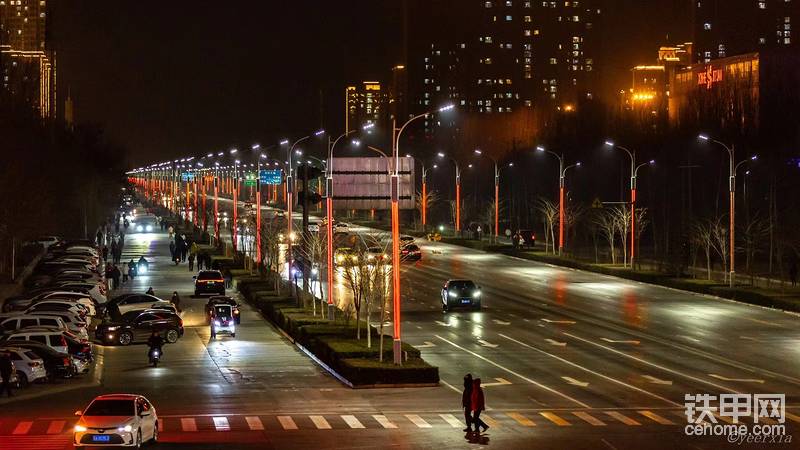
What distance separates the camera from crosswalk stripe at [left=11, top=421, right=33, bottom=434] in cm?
3102

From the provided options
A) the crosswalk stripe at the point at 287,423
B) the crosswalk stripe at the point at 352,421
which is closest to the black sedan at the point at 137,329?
the crosswalk stripe at the point at 287,423

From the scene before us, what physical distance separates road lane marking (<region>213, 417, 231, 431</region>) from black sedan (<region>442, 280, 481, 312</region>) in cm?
3026

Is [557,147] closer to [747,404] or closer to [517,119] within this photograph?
Result: [517,119]

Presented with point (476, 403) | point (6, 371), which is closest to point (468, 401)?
point (476, 403)

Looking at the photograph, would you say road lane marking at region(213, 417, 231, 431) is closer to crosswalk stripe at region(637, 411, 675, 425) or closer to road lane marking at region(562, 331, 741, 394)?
crosswalk stripe at region(637, 411, 675, 425)

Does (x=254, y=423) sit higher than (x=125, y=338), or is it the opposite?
(x=254, y=423)

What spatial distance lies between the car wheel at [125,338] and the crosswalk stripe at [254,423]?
2073 centimetres

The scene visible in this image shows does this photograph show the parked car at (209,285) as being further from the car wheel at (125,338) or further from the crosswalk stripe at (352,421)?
the crosswalk stripe at (352,421)

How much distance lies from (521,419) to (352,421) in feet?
13.6

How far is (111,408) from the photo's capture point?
28.1 m

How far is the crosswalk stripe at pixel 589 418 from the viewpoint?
32000 millimetres

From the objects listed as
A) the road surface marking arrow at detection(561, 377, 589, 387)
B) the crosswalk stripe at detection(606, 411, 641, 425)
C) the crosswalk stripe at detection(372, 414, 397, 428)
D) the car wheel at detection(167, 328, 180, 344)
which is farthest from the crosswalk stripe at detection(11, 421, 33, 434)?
the car wheel at detection(167, 328, 180, 344)

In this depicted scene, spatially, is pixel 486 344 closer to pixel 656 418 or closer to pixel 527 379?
pixel 527 379

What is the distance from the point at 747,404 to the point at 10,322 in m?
28.5
